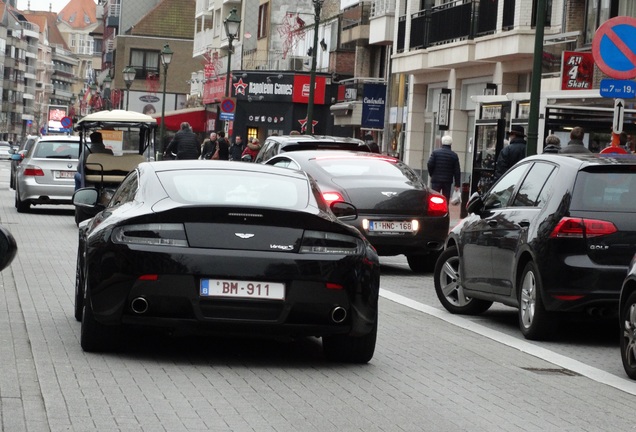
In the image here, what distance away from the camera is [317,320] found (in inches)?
382

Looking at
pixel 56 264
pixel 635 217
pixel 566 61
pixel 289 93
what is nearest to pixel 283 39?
pixel 289 93

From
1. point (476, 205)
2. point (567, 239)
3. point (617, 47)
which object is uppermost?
point (617, 47)

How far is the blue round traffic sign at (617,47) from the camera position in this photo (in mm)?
17656

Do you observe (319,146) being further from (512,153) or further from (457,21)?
(457,21)

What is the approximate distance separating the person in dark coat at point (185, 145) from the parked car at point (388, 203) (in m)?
20.1

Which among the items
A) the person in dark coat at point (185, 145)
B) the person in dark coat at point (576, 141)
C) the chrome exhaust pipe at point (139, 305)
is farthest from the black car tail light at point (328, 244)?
the person in dark coat at point (185, 145)

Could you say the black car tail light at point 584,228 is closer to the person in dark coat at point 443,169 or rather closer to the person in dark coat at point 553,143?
the person in dark coat at point 553,143

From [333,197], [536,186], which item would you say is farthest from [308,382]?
[333,197]

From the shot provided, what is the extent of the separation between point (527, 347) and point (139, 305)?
3577 millimetres

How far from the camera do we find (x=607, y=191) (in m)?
12.0

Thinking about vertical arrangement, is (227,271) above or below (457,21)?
below

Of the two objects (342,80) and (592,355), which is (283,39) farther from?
(592,355)

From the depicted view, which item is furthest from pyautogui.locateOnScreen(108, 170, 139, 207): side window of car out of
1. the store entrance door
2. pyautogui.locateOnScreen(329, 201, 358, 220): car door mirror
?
the store entrance door

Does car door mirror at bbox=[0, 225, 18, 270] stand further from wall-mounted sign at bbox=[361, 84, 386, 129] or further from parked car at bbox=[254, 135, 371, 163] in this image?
wall-mounted sign at bbox=[361, 84, 386, 129]
